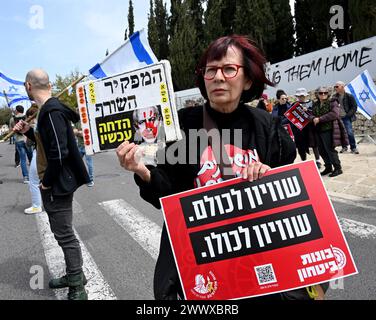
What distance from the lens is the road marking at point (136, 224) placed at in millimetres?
4242

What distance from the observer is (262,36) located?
70.1 feet

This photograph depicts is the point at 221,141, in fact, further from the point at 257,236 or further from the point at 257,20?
the point at 257,20

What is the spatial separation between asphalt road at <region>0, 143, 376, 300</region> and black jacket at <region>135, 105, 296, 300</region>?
127 centimetres

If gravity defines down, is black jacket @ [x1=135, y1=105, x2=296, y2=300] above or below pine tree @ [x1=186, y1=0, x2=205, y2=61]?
below

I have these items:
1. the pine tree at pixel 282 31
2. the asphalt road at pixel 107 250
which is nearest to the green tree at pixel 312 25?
the pine tree at pixel 282 31

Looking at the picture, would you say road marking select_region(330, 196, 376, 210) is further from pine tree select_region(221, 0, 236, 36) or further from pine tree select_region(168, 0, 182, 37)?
pine tree select_region(168, 0, 182, 37)

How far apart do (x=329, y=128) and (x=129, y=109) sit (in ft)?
20.4

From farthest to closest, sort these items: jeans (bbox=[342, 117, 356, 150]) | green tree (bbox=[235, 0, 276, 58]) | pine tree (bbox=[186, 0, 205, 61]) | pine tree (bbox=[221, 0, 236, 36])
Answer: pine tree (bbox=[186, 0, 205, 61]) < pine tree (bbox=[221, 0, 236, 36]) < green tree (bbox=[235, 0, 276, 58]) < jeans (bbox=[342, 117, 356, 150])

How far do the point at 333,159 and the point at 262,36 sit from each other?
16.1 metres

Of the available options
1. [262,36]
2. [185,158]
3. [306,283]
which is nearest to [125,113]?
[185,158]

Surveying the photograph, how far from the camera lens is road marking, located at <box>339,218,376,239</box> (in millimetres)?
4053

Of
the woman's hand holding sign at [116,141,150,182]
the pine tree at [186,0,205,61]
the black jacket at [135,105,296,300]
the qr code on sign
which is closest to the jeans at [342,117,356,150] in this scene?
the black jacket at [135,105,296,300]

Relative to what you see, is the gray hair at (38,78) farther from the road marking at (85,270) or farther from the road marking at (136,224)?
the road marking at (136,224)
